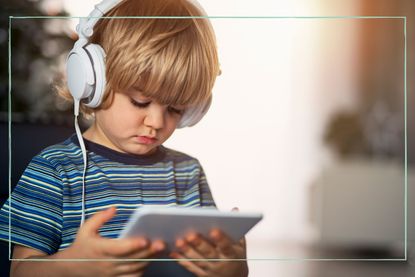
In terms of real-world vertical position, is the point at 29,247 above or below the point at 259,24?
below

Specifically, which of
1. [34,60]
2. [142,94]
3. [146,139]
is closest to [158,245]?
[146,139]

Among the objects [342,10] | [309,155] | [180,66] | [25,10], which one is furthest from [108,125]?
[342,10]

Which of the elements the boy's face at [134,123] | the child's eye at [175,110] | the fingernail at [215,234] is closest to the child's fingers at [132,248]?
the fingernail at [215,234]

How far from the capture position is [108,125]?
2105 millimetres

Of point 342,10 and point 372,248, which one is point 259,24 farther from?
point 372,248

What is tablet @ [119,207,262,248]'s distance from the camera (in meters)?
2.05

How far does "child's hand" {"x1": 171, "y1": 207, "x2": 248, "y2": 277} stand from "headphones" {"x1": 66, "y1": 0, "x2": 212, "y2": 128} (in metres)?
0.30

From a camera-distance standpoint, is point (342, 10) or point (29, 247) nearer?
point (29, 247)

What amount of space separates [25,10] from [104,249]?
0.69 m

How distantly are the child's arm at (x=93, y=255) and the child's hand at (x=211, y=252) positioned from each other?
7 cm

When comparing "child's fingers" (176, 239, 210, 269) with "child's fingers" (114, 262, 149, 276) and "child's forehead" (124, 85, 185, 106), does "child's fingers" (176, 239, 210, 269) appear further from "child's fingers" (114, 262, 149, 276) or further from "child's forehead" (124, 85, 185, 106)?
"child's forehead" (124, 85, 185, 106)

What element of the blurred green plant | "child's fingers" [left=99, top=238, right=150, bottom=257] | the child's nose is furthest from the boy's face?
"child's fingers" [left=99, top=238, right=150, bottom=257]

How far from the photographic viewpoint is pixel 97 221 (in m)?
2.08

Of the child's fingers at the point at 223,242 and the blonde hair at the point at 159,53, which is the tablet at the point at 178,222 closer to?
the child's fingers at the point at 223,242
